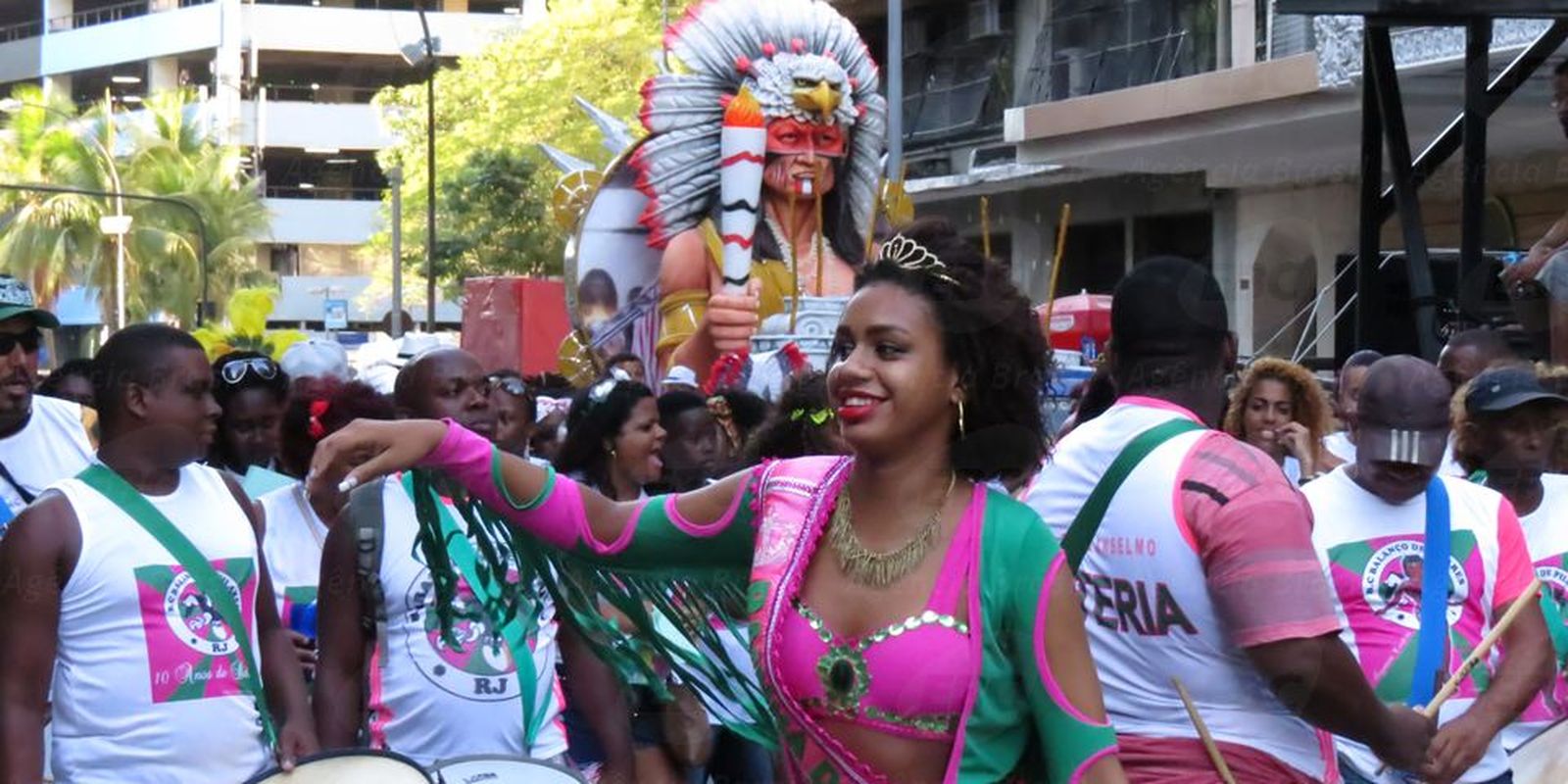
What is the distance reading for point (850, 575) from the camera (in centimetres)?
342

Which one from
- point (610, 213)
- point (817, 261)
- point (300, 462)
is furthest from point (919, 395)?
point (610, 213)

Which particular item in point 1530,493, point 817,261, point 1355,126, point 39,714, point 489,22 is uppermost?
point 489,22

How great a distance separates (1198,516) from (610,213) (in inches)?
485

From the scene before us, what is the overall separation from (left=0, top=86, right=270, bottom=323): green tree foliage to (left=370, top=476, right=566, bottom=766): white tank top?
161 ft

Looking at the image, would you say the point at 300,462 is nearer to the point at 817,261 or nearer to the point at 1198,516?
the point at 1198,516

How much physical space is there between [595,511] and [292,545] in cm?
227

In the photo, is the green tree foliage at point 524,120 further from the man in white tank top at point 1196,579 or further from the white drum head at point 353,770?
the man in white tank top at point 1196,579

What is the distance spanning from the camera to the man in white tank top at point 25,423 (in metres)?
6.11

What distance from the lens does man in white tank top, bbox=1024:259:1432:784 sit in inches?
144

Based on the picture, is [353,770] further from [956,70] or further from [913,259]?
[956,70]

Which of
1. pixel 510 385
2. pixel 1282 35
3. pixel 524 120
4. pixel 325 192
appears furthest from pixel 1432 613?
pixel 325 192

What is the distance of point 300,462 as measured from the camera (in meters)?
6.53

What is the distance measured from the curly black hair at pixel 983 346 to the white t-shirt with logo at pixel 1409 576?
54.6 inches

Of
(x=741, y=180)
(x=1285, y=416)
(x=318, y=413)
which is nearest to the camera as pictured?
(x=318, y=413)
